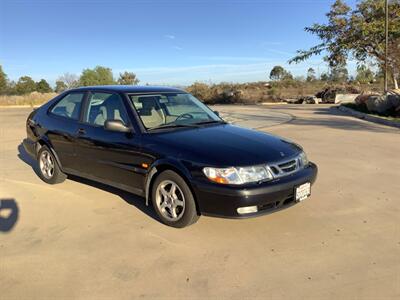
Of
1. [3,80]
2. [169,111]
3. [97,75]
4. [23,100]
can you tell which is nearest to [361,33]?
[169,111]

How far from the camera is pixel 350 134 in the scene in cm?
1096

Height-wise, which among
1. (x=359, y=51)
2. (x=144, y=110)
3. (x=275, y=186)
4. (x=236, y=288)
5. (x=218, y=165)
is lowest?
(x=236, y=288)

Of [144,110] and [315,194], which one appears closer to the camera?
[144,110]

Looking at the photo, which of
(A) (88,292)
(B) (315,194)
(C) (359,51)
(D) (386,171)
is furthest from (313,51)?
(A) (88,292)

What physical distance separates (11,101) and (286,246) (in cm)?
3517

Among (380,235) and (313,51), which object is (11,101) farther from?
(380,235)

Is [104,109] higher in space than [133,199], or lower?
higher

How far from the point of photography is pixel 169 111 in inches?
202

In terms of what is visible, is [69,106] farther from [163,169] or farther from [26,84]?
[26,84]

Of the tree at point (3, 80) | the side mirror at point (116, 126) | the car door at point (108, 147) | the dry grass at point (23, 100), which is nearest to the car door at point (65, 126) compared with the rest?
the car door at point (108, 147)

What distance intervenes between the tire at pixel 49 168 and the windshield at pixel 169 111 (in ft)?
6.21

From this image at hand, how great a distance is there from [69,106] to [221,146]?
2782 mm

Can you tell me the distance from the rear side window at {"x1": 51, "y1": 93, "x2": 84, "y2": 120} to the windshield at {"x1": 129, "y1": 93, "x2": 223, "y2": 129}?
1.05m

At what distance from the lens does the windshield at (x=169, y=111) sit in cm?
485
